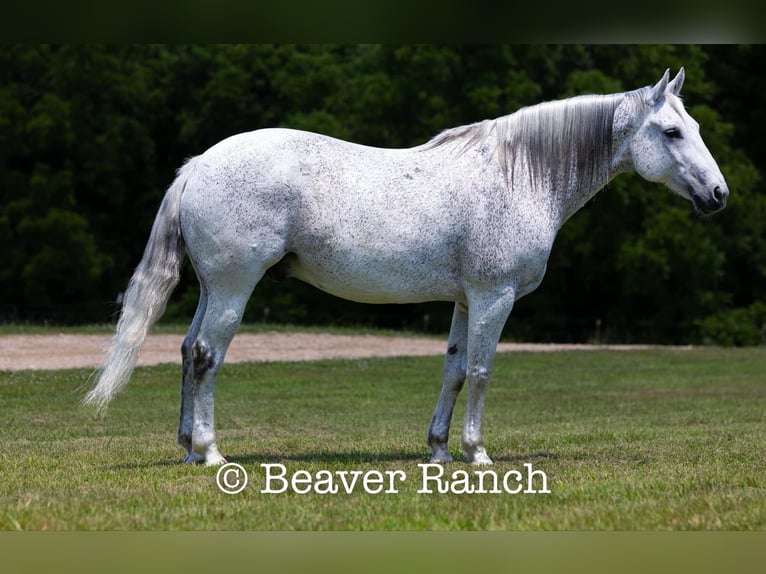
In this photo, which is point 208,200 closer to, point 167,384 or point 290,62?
point 167,384

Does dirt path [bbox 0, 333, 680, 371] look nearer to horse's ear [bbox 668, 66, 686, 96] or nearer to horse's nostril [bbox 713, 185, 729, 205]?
horse's ear [bbox 668, 66, 686, 96]

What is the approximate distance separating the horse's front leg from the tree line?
24.9 metres

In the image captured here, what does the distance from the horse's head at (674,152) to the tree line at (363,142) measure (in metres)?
24.1

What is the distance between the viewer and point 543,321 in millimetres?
35250

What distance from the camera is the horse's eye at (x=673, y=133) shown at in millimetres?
8141

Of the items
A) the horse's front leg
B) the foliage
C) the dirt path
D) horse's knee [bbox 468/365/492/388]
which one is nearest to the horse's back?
the horse's front leg

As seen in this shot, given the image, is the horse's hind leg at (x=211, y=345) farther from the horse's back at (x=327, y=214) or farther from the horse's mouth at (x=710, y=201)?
the horse's mouth at (x=710, y=201)

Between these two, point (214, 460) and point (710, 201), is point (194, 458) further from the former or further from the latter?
point (710, 201)

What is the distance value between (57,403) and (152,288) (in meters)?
7.56

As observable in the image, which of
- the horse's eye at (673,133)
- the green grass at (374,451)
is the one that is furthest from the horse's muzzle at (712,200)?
the green grass at (374,451)

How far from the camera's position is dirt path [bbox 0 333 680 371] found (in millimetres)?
20156

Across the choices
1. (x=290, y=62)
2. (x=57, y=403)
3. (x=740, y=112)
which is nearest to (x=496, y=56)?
(x=290, y=62)

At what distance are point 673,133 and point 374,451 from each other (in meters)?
3.53

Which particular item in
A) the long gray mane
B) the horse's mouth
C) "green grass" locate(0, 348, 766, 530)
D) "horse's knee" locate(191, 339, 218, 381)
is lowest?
"green grass" locate(0, 348, 766, 530)
